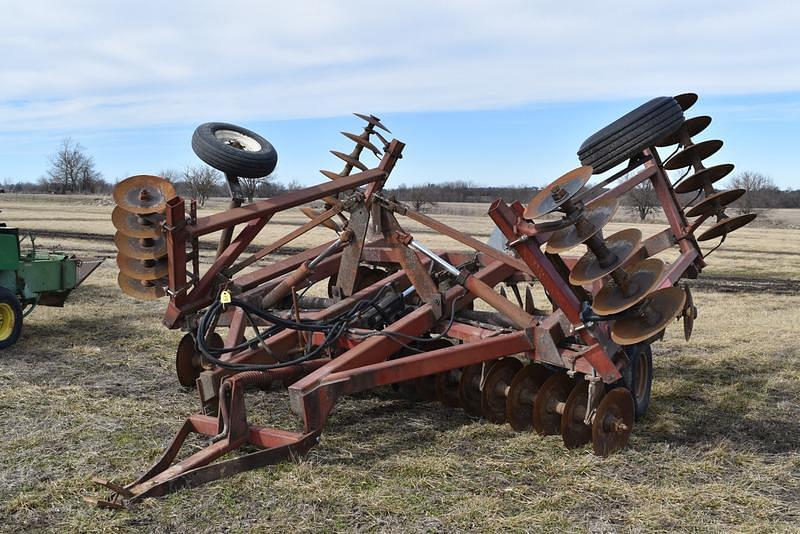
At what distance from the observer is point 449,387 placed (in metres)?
6.14

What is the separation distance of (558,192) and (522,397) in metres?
1.66

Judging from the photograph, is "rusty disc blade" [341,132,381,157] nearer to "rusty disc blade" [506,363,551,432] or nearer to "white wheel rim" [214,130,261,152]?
"white wheel rim" [214,130,261,152]

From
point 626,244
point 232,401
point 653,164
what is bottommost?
point 232,401

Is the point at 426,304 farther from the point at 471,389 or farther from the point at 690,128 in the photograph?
the point at 690,128

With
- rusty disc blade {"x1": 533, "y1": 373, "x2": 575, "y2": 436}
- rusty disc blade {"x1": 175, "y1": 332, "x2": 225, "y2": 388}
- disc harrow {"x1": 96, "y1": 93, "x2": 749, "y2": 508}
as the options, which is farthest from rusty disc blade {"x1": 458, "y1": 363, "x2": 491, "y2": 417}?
rusty disc blade {"x1": 175, "y1": 332, "x2": 225, "y2": 388}

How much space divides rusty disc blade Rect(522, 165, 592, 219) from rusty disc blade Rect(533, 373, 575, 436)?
4.29ft

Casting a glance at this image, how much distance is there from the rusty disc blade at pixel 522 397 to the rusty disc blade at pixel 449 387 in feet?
2.23

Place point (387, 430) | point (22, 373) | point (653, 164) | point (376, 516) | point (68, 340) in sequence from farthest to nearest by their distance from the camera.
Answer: point (68, 340), point (22, 373), point (653, 164), point (387, 430), point (376, 516)

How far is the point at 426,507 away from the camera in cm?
409

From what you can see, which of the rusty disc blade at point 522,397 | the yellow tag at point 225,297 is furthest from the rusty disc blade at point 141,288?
the rusty disc blade at point 522,397

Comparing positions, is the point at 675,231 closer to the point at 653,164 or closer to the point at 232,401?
the point at 653,164

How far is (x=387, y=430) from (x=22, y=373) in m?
3.59

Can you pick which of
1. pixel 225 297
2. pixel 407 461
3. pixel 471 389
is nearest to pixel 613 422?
pixel 471 389

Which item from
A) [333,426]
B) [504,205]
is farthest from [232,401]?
[504,205]
